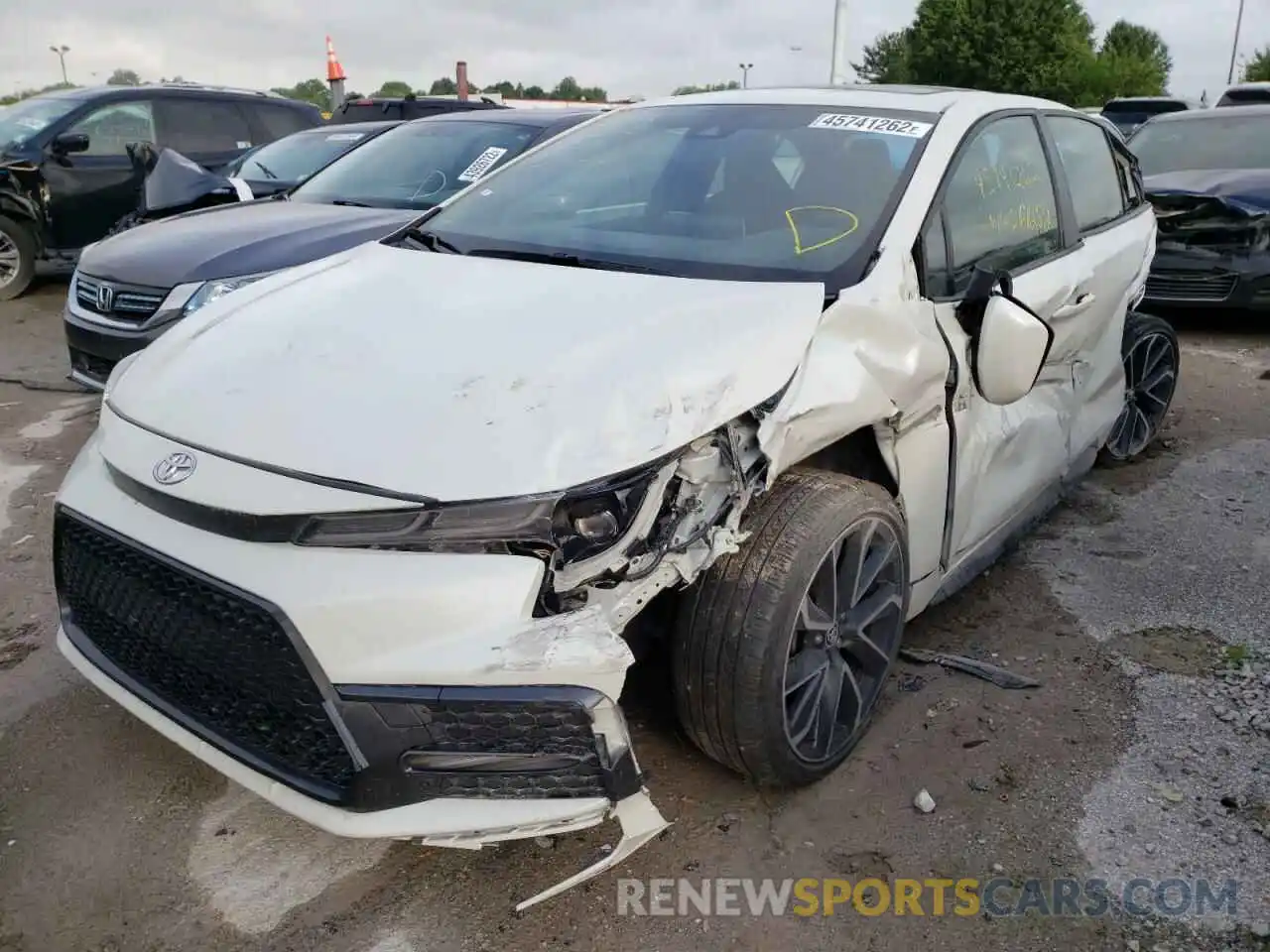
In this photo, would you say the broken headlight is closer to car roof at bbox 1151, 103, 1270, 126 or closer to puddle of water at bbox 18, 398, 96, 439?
puddle of water at bbox 18, 398, 96, 439

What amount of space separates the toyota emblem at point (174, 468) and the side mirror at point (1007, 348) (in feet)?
6.47

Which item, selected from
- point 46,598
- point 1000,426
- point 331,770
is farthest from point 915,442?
point 46,598

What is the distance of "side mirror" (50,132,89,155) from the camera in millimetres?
8195

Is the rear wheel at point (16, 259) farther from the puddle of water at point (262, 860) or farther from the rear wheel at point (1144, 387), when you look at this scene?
the rear wheel at point (1144, 387)

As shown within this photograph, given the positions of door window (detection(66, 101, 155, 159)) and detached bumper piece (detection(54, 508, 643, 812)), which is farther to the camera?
door window (detection(66, 101, 155, 159))

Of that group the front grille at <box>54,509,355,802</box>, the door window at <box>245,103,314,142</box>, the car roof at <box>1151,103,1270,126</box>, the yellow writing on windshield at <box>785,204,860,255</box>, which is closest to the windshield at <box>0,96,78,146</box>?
the door window at <box>245,103,314,142</box>

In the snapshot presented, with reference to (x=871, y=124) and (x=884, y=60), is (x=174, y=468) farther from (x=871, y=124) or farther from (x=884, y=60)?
(x=884, y=60)

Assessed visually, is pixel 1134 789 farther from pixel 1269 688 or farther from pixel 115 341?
pixel 115 341

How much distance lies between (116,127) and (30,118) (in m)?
0.66

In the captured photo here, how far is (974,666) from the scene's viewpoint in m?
3.02

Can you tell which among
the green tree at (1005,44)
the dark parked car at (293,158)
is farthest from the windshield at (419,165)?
the green tree at (1005,44)

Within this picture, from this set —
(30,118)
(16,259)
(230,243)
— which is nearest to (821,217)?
(230,243)

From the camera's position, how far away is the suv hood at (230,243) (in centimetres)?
457

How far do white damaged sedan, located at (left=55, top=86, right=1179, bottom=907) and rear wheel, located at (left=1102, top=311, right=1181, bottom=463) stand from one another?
4.74 feet
